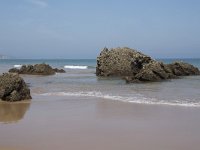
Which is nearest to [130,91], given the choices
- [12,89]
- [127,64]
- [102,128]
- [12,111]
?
[12,89]

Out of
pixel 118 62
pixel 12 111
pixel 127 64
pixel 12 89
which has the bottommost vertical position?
pixel 12 111

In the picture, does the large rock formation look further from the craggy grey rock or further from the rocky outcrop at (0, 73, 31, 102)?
the rocky outcrop at (0, 73, 31, 102)

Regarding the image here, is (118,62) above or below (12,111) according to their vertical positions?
above

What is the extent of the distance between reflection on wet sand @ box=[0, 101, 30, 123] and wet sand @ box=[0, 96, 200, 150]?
0.03 metres

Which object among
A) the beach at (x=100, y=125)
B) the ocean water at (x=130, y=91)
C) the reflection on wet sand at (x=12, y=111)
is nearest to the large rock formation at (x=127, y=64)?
the ocean water at (x=130, y=91)

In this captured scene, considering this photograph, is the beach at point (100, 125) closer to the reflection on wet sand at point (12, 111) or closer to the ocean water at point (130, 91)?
the reflection on wet sand at point (12, 111)

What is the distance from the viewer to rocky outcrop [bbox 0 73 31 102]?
1426 centimetres

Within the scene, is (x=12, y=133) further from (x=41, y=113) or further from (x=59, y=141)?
(x=41, y=113)

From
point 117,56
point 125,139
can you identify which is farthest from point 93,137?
point 117,56

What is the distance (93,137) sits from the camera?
779 cm

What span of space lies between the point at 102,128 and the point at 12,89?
6.92 metres

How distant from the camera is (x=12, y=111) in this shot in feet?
38.2

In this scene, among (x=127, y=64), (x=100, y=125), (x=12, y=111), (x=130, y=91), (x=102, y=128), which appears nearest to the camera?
(x=102, y=128)

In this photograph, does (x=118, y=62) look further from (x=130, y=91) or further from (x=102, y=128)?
(x=102, y=128)
